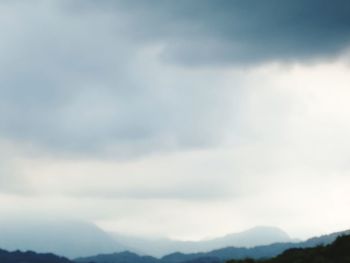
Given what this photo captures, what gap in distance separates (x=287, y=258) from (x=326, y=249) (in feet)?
24.7

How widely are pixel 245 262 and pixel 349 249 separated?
60.6 ft

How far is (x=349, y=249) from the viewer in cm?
10075

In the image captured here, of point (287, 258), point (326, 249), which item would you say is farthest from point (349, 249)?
point (287, 258)

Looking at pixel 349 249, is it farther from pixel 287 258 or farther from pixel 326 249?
pixel 287 258

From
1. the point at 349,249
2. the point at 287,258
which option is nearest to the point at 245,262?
the point at 287,258

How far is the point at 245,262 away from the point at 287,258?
880 centimetres

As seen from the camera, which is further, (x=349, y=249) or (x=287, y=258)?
(x=287, y=258)

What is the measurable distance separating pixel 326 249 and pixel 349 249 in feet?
15.8

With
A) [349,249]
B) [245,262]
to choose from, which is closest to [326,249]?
[349,249]

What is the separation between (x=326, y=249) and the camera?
104 metres

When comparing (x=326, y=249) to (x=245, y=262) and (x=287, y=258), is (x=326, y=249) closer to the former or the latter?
(x=287, y=258)

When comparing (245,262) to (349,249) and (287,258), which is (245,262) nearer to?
(287,258)

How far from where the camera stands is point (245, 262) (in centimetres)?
10431
